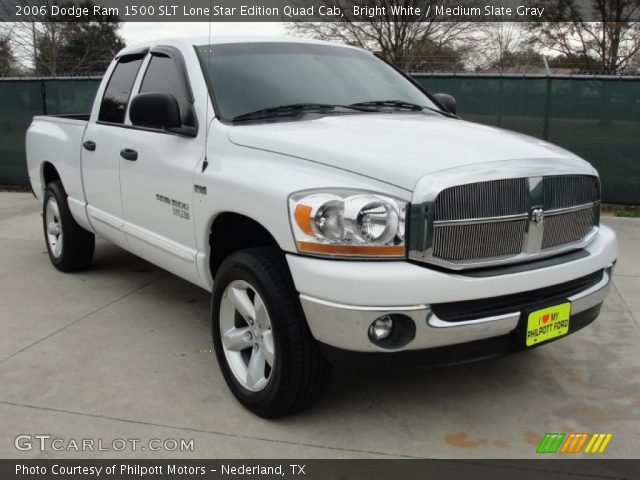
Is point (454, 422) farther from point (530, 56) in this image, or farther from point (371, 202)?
point (530, 56)

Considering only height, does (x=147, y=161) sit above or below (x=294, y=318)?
above

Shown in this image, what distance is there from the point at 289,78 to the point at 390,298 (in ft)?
6.05

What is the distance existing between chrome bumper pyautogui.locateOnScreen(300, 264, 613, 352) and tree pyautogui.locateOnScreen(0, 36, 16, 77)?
26.9m

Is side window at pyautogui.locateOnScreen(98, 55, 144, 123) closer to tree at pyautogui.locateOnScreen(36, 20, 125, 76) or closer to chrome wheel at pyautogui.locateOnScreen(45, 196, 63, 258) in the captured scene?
chrome wheel at pyautogui.locateOnScreen(45, 196, 63, 258)

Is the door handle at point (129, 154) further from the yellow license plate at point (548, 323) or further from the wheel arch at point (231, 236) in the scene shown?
the yellow license plate at point (548, 323)

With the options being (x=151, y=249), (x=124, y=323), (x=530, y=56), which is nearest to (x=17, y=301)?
(x=124, y=323)

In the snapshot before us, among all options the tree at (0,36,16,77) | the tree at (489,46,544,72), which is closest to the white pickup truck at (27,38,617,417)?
the tree at (489,46,544,72)

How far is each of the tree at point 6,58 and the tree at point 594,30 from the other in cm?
1968

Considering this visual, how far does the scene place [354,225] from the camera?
112 inches

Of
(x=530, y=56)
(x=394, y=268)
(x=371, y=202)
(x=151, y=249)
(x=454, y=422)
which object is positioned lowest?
(x=454, y=422)

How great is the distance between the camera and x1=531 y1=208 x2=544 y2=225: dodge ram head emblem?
3109 millimetres

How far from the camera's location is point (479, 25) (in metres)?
23.9

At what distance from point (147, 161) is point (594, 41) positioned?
75.1 feet

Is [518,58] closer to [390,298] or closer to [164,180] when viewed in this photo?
[164,180]
